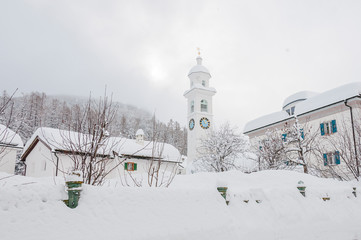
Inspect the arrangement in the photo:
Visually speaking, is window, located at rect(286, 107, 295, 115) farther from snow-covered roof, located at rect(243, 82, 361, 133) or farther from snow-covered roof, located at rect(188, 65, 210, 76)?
snow-covered roof, located at rect(188, 65, 210, 76)

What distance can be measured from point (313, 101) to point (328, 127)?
107 inches

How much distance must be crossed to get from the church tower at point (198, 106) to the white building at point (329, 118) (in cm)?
1020

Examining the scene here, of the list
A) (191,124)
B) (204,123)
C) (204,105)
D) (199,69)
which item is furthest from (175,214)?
(199,69)

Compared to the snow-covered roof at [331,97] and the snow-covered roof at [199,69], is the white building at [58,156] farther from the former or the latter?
the snow-covered roof at [199,69]

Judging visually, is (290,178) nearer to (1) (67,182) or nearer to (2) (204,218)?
(2) (204,218)

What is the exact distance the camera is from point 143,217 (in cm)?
602

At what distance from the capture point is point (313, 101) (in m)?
23.0

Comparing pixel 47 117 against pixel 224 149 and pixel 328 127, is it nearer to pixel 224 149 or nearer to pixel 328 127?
pixel 224 149

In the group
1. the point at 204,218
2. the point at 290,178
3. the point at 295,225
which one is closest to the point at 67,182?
the point at 204,218

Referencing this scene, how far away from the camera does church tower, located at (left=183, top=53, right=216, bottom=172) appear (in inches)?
1387

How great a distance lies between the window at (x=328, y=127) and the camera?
21.0 m

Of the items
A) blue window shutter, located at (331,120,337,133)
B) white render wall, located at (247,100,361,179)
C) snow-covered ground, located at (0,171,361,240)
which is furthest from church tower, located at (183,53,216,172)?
snow-covered ground, located at (0,171,361,240)

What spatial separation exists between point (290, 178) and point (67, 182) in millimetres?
10037

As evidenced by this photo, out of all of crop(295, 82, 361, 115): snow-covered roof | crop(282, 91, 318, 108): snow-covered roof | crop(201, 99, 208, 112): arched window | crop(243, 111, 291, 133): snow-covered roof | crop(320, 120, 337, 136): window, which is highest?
crop(201, 99, 208, 112): arched window
